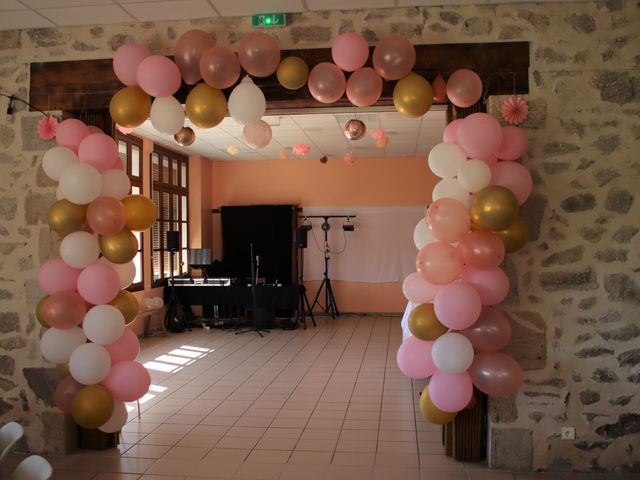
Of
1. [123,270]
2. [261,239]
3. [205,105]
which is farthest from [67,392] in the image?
[261,239]

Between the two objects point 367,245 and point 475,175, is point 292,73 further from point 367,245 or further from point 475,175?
point 367,245

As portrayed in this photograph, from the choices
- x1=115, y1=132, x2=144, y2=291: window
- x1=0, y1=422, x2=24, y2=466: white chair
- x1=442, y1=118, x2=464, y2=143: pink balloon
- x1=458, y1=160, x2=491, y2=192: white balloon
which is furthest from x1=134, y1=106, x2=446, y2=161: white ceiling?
x1=0, y1=422, x2=24, y2=466: white chair

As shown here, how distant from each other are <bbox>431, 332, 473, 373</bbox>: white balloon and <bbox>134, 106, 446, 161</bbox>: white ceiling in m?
3.61

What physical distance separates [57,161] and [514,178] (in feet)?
9.31

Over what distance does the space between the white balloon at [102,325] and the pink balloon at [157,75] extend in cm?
140

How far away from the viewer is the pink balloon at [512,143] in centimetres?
342

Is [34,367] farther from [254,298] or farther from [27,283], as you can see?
[254,298]

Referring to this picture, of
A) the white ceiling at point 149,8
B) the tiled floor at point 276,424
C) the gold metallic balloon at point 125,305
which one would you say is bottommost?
the tiled floor at point 276,424

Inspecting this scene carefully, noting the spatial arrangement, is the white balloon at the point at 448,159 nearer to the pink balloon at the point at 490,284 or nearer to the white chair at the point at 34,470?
the pink balloon at the point at 490,284

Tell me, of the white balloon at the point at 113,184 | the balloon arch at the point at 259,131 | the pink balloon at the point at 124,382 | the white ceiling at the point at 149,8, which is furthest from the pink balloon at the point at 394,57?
the pink balloon at the point at 124,382

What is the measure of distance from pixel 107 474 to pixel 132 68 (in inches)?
103

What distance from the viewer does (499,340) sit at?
3328mm

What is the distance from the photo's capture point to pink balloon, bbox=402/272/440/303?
3.52 m

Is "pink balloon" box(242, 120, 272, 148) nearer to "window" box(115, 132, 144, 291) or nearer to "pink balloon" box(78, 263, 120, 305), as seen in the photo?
"pink balloon" box(78, 263, 120, 305)
